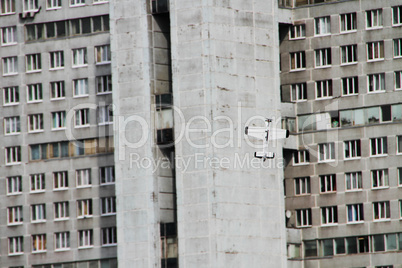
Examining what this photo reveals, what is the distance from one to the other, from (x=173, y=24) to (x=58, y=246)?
27344 mm

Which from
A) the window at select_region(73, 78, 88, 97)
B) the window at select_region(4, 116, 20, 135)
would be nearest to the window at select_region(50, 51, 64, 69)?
the window at select_region(73, 78, 88, 97)

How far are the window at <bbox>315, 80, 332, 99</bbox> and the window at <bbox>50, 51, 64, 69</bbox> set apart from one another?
27.3m

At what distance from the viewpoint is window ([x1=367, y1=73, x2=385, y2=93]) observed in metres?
121

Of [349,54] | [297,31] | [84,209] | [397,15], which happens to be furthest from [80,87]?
[397,15]

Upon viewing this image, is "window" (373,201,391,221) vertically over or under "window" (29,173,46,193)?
under

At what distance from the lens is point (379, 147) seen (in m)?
120

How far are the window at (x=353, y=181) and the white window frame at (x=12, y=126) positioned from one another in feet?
116

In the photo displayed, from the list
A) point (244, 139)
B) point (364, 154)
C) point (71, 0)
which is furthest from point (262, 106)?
Result: point (71, 0)

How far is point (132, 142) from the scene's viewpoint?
118312 millimetres

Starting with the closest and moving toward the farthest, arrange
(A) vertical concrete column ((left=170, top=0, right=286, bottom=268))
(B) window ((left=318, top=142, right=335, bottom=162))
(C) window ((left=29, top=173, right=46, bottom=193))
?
(A) vertical concrete column ((left=170, top=0, right=286, bottom=268)) → (B) window ((left=318, top=142, right=335, bottom=162)) → (C) window ((left=29, top=173, right=46, bottom=193))

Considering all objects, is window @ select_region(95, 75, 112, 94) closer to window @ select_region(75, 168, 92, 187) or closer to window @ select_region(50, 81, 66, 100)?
window @ select_region(50, 81, 66, 100)

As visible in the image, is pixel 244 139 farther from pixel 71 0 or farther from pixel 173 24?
pixel 71 0

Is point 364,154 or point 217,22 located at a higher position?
point 217,22

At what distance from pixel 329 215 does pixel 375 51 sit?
16.3 metres
